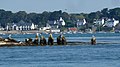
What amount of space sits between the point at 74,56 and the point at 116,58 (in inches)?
228

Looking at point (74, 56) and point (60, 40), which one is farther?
point (60, 40)

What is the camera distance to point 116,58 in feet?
214

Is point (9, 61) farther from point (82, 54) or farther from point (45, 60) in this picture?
point (82, 54)

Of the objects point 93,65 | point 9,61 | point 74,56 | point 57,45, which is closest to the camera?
point 93,65

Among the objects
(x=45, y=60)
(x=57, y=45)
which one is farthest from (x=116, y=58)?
(x=57, y=45)

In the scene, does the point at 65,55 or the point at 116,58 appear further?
the point at 65,55

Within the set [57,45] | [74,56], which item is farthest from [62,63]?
[57,45]

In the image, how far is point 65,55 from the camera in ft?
234

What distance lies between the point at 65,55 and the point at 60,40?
20174mm

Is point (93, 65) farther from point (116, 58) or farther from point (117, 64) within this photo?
point (116, 58)

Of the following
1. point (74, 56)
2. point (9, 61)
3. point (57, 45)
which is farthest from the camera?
point (57, 45)

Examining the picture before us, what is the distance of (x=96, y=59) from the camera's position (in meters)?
64.4

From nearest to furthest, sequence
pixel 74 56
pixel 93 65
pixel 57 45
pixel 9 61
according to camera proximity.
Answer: pixel 93 65
pixel 9 61
pixel 74 56
pixel 57 45

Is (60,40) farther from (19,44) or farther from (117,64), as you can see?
(117,64)
